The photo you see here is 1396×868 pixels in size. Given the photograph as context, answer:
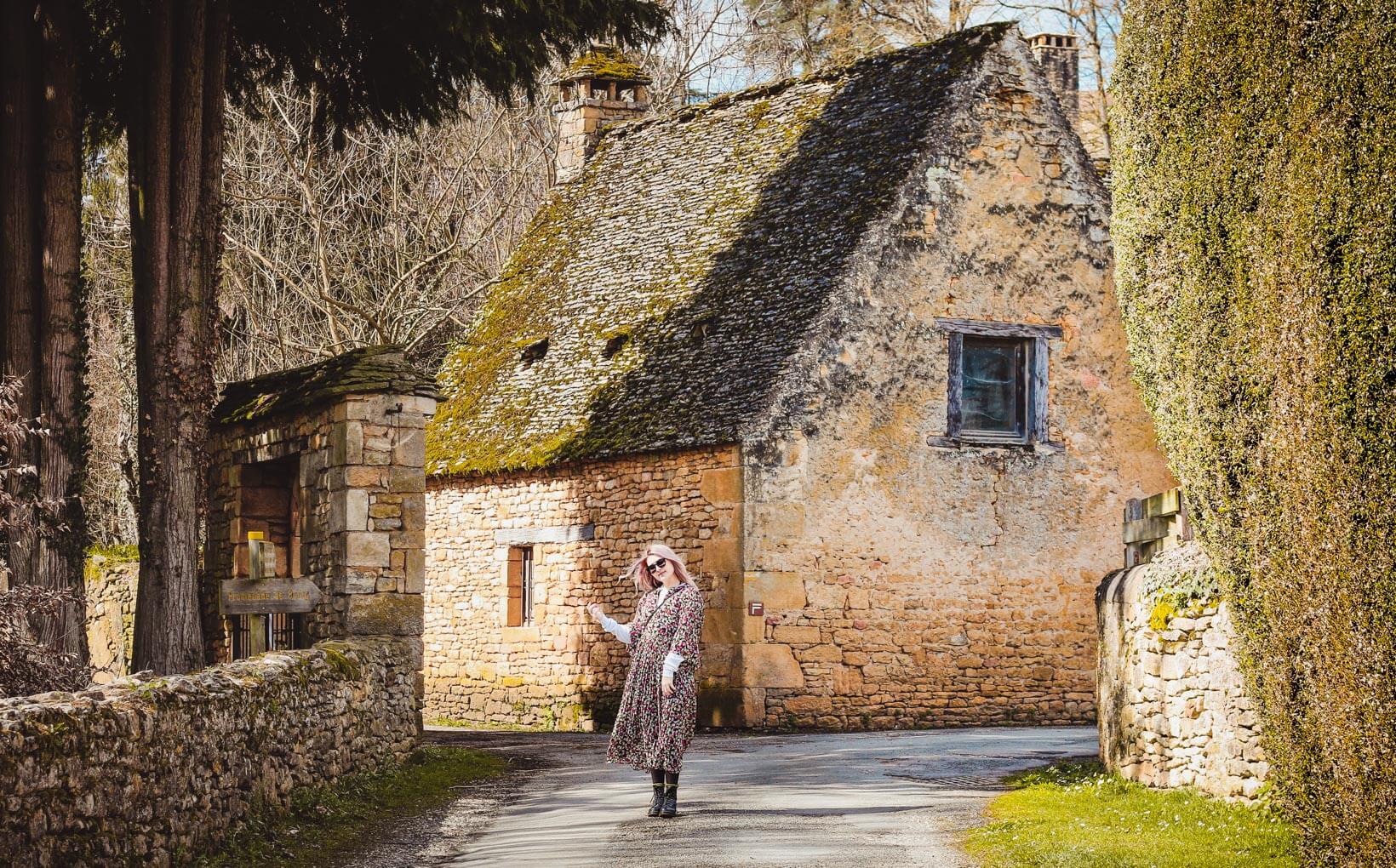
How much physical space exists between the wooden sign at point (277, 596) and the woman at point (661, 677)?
4020 millimetres

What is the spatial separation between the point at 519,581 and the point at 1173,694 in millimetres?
11128

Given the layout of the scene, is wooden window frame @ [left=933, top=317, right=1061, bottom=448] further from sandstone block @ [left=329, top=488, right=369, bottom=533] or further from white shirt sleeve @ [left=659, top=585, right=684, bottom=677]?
white shirt sleeve @ [left=659, top=585, right=684, bottom=677]

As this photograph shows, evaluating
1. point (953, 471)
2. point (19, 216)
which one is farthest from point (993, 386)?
point (19, 216)

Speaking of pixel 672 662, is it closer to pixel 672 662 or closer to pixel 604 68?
pixel 672 662

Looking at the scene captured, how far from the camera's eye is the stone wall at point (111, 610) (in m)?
20.1

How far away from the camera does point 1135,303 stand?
30.5 feet

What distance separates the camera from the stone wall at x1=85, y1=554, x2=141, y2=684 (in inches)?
792

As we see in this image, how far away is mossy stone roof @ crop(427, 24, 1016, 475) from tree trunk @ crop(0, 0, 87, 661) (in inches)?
237

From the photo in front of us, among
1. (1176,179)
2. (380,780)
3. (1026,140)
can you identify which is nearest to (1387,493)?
(1176,179)

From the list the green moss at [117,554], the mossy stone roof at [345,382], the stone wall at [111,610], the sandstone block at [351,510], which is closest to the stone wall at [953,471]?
the mossy stone roof at [345,382]

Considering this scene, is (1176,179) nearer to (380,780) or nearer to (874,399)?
(380,780)

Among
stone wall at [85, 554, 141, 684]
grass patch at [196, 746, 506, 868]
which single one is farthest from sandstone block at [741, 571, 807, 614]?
stone wall at [85, 554, 141, 684]

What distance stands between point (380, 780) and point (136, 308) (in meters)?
4.45

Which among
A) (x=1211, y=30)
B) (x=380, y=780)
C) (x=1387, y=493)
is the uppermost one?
(x=1211, y=30)
